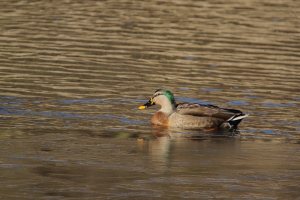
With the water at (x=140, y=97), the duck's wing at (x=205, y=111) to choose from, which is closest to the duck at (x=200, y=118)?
the duck's wing at (x=205, y=111)

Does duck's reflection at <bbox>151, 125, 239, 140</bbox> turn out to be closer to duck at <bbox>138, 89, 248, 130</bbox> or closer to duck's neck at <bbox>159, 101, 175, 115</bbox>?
duck at <bbox>138, 89, 248, 130</bbox>

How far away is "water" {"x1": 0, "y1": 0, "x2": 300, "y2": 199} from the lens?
8.56 meters

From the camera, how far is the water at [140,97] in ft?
28.1

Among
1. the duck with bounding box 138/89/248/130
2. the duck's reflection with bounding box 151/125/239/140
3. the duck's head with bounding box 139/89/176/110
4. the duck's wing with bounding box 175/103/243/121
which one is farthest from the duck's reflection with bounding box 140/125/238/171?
the duck's head with bounding box 139/89/176/110

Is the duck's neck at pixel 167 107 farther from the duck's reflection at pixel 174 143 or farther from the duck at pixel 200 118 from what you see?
the duck's reflection at pixel 174 143

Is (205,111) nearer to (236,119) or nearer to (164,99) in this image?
(236,119)

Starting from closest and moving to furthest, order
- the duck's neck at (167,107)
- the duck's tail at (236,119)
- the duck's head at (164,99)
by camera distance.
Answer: the duck's tail at (236,119), the duck's neck at (167,107), the duck's head at (164,99)

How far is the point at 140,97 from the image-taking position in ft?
51.0

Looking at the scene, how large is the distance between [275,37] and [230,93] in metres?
10.0

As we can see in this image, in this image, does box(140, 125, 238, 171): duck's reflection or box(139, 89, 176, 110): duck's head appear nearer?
box(140, 125, 238, 171): duck's reflection

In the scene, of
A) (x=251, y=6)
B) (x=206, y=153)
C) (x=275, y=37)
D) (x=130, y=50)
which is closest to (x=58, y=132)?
(x=206, y=153)

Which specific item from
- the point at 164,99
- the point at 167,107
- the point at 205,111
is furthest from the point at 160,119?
the point at 205,111

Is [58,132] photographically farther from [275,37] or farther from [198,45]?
[275,37]

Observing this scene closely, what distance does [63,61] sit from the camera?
64.6ft
